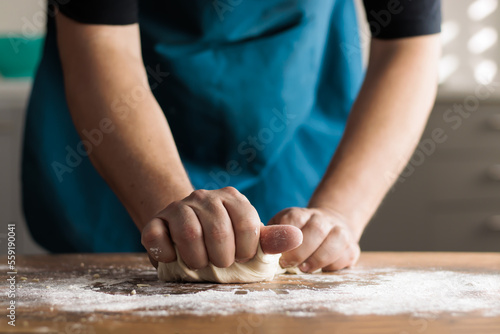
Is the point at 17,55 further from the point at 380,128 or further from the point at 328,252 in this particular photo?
the point at 328,252

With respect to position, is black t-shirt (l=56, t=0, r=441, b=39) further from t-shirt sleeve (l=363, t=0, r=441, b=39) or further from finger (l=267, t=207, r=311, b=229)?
finger (l=267, t=207, r=311, b=229)

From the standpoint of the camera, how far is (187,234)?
0.56 meters

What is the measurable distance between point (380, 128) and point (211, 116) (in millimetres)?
278

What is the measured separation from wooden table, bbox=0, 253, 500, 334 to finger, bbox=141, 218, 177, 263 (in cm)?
3

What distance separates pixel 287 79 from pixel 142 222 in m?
0.40

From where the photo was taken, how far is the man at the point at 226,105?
783 millimetres

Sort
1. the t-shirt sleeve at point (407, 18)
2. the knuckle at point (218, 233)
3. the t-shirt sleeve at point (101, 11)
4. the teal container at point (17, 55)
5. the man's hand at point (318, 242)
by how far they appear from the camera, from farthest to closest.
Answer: the teal container at point (17, 55) → the t-shirt sleeve at point (407, 18) → the t-shirt sleeve at point (101, 11) → the man's hand at point (318, 242) → the knuckle at point (218, 233)

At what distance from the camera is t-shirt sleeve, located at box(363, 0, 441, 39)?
0.89 m

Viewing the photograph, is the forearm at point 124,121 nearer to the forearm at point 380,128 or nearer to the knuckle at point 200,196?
the knuckle at point 200,196

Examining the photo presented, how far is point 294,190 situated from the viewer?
101 centimetres

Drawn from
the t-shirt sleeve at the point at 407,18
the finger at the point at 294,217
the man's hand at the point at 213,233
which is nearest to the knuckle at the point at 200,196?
the man's hand at the point at 213,233

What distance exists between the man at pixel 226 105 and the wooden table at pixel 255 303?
124mm

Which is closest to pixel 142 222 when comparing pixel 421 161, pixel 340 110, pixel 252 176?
pixel 252 176

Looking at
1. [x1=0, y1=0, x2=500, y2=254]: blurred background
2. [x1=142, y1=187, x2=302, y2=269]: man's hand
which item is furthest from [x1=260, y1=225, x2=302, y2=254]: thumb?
[x1=0, y1=0, x2=500, y2=254]: blurred background
